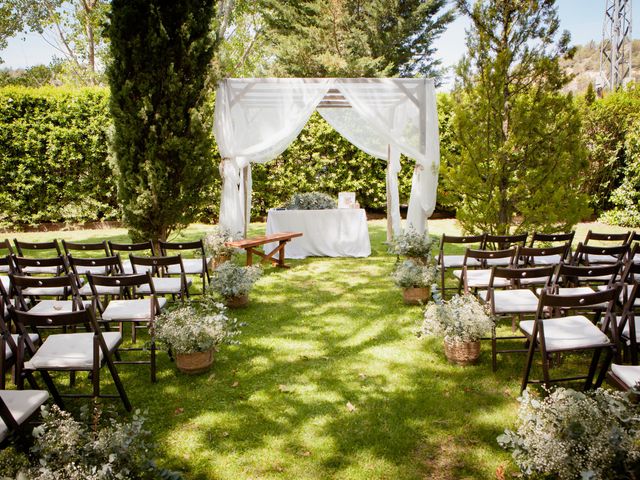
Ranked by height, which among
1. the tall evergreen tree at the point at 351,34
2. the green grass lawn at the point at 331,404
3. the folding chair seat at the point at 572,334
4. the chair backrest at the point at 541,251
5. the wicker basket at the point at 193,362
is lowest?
the green grass lawn at the point at 331,404

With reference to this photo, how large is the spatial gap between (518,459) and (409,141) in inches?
260

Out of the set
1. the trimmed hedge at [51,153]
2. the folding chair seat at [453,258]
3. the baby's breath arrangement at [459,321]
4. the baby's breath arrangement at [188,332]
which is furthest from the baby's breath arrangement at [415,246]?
the trimmed hedge at [51,153]

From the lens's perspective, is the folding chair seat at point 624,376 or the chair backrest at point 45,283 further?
the chair backrest at point 45,283

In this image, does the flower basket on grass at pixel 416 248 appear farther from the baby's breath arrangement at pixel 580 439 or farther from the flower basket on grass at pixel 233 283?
the baby's breath arrangement at pixel 580 439

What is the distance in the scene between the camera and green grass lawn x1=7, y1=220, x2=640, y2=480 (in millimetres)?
2904

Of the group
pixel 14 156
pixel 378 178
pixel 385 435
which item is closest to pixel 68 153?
pixel 14 156

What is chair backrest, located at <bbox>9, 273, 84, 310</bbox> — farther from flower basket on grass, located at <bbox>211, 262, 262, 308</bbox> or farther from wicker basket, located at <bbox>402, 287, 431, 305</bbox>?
wicker basket, located at <bbox>402, 287, 431, 305</bbox>

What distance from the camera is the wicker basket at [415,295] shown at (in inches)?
232

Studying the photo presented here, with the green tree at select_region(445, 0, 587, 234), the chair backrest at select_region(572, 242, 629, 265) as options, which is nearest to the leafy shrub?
the chair backrest at select_region(572, 242, 629, 265)

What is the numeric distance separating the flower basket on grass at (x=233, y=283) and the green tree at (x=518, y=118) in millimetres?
3222

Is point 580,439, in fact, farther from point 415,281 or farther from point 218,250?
point 218,250

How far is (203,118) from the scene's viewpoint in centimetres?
829

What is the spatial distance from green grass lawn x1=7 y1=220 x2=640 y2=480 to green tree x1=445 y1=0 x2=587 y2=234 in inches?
97.6

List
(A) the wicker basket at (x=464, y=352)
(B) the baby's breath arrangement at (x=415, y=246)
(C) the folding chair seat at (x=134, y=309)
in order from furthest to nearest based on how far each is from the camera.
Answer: (B) the baby's breath arrangement at (x=415, y=246) < (A) the wicker basket at (x=464, y=352) < (C) the folding chair seat at (x=134, y=309)
